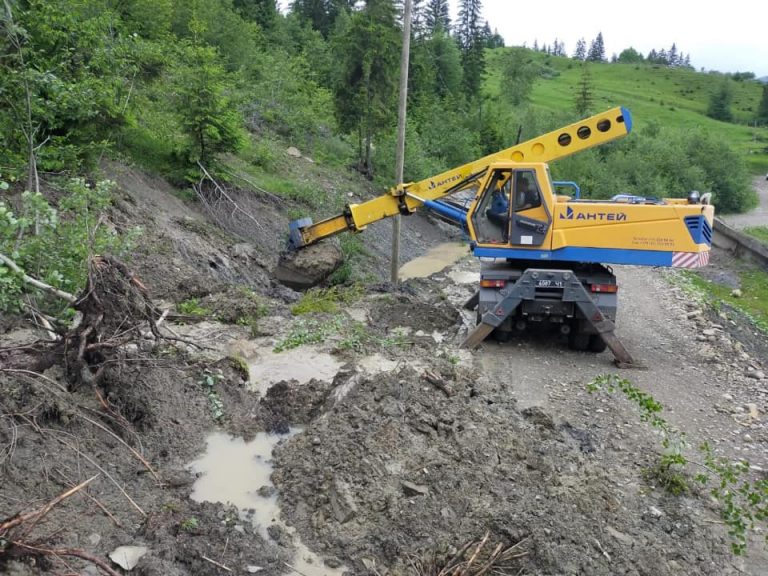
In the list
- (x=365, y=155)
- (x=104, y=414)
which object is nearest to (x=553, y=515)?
(x=104, y=414)

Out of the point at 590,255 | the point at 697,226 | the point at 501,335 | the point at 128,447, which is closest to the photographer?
the point at 128,447

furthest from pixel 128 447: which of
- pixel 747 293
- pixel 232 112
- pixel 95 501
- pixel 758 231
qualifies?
pixel 758 231

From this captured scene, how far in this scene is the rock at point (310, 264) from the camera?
1347 cm

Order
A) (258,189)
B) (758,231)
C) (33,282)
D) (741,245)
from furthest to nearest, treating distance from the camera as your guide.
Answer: (758,231) → (741,245) → (258,189) → (33,282)

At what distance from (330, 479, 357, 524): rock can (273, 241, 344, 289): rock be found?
793 centimetres

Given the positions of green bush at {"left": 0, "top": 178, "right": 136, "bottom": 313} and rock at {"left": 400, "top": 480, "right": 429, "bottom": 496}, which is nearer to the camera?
rock at {"left": 400, "top": 480, "right": 429, "bottom": 496}

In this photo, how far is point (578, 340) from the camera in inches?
408

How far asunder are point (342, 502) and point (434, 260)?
15.4 metres

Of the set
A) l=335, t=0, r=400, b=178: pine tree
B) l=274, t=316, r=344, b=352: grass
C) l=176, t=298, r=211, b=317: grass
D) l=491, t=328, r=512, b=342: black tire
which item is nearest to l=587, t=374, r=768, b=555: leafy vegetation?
l=491, t=328, r=512, b=342: black tire

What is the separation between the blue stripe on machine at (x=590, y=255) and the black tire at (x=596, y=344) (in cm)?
132

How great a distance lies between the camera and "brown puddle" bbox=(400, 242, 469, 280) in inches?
744

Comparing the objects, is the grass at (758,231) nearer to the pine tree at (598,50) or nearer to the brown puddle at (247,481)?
the brown puddle at (247,481)

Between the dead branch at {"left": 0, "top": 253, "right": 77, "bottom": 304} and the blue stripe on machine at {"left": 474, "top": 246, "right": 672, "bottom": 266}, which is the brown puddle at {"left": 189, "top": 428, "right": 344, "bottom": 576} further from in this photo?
the blue stripe on machine at {"left": 474, "top": 246, "right": 672, "bottom": 266}

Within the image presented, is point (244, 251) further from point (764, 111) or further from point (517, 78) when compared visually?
point (764, 111)
